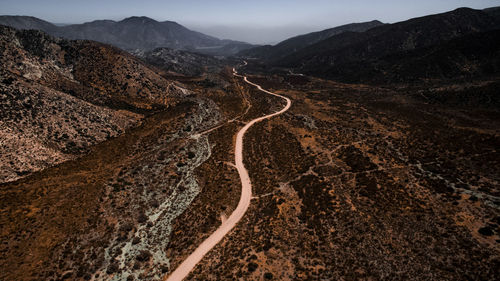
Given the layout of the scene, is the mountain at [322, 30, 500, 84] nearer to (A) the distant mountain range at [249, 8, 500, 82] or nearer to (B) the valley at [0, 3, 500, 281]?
(A) the distant mountain range at [249, 8, 500, 82]

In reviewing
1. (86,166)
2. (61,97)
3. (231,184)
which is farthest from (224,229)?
(61,97)

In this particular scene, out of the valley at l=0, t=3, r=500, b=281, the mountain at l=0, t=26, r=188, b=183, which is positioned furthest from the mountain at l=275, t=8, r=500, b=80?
the mountain at l=0, t=26, r=188, b=183

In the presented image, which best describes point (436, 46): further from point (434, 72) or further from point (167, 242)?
point (167, 242)

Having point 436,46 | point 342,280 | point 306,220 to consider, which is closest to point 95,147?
point 306,220

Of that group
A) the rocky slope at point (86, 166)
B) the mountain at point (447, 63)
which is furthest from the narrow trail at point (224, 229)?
the mountain at point (447, 63)

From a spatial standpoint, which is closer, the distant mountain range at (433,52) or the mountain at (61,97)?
the mountain at (61,97)

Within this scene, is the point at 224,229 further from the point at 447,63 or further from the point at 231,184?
the point at 447,63

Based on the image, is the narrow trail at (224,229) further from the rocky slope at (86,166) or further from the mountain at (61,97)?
the mountain at (61,97)

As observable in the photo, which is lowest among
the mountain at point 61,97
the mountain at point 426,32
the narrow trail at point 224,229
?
the narrow trail at point 224,229

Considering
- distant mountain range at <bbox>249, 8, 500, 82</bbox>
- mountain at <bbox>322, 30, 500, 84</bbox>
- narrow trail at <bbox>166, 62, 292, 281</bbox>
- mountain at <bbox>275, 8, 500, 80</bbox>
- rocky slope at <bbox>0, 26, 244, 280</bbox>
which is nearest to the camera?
narrow trail at <bbox>166, 62, 292, 281</bbox>

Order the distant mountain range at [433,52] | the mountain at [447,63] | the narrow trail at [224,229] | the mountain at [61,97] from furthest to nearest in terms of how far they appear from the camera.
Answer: the distant mountain range at [433,52]
the mountain at [447,63]
the mountain at [61,97]
the narrow trail at [224,229]

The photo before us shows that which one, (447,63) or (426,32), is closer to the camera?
(447,63)
